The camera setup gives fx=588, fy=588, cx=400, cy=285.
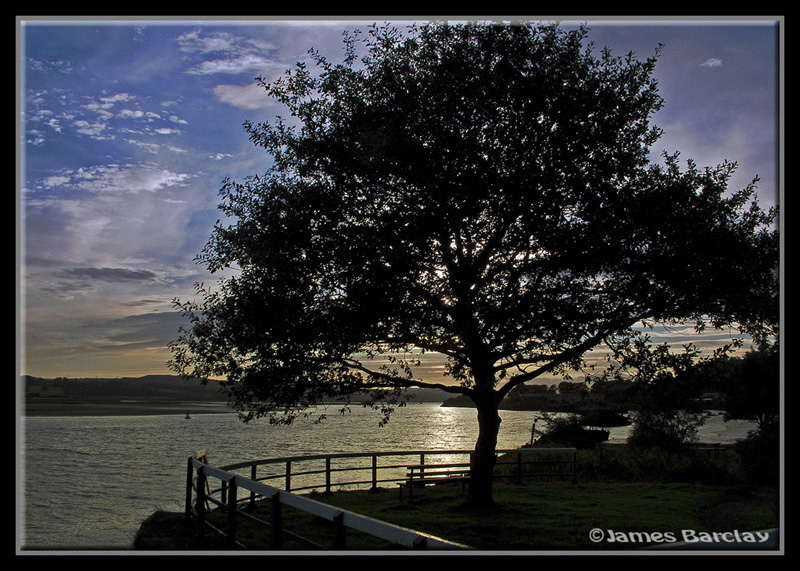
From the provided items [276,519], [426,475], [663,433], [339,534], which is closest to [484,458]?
[426,475]

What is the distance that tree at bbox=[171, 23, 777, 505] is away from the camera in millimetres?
12125

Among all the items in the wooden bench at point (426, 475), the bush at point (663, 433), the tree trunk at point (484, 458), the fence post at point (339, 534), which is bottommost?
the bush at point (663, 433)

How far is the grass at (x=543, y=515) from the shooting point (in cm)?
1089

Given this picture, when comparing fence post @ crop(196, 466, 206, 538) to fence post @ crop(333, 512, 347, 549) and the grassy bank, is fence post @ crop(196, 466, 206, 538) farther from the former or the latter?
fence post @ crop(333, 512, 347, 549)

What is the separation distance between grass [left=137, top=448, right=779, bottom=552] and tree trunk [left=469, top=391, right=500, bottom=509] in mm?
400

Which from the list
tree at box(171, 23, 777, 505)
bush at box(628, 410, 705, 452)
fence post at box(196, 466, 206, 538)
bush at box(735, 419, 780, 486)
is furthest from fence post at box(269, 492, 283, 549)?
bush at box(628, 410, 705, 452)

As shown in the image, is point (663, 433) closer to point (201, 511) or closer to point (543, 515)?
point (543, 515)

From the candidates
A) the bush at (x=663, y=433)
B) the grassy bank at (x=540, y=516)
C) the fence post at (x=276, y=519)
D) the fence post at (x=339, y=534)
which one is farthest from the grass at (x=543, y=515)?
the bush at (x=663, y=433)

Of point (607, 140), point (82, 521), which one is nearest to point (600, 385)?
point (607, 140)

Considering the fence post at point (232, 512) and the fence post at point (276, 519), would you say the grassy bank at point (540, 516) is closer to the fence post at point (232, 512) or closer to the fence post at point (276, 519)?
the fence post at point (232, 512)

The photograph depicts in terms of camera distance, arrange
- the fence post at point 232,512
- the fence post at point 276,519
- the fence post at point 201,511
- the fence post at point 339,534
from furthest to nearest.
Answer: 1. the fence post at point 201,511
2. the fence post at point 232,512
3. the fence post at point 276,519
4. the fence post at point 339,534

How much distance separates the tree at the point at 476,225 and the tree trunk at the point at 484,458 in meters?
1.39

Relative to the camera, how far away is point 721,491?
19500mm
